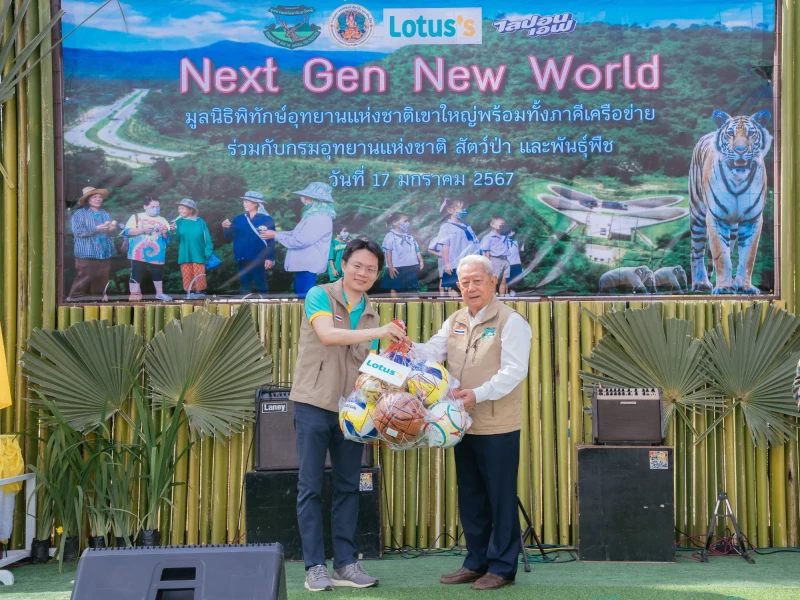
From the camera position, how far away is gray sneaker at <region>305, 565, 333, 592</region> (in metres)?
4.53

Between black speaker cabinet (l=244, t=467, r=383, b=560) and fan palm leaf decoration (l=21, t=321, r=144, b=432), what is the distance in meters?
1.17

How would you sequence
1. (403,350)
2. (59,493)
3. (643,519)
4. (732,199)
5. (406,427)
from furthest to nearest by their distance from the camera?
(732,199)
(59,493)
(643,519)
(403,350)
(406,427)

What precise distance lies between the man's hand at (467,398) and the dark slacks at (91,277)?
3063mm

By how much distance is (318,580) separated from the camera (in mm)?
4551

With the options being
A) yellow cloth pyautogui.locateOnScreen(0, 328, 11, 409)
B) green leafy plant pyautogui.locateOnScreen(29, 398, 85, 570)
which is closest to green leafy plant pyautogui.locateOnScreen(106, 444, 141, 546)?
green leafy plant pyautogui.locateOnScreen(29, 398, 85, 570)

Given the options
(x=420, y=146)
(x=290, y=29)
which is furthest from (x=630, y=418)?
(x=290, y=29)

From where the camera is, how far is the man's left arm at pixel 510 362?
14.7 ft

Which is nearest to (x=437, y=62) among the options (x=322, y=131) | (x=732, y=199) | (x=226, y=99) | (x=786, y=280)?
(x=322, y=131)

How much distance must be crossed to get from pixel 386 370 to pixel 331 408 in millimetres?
543

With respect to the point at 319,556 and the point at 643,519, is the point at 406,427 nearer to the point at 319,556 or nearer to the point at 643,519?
the point at 319,556

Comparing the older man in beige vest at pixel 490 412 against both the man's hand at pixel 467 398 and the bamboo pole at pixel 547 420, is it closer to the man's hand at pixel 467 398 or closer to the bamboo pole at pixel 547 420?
the man's hand at pixel 467 398

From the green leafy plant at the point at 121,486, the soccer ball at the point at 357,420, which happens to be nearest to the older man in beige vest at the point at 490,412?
the soccer ball at the point at 357,420

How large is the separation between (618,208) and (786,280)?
1202mm

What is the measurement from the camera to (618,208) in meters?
6.33
